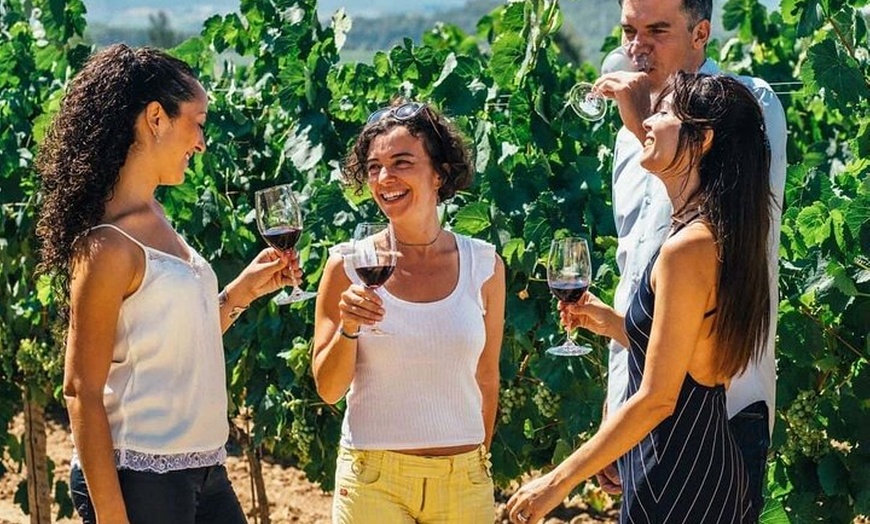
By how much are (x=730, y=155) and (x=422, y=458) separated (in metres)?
0.93

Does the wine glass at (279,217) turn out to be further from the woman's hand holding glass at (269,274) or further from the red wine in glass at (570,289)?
the red wine in glass at (570,289)

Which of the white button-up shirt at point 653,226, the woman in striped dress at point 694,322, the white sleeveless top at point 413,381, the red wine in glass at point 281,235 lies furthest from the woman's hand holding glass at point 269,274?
the woman in striped dress at point 694,322

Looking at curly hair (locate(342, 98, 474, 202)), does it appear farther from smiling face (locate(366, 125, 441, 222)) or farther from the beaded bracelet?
A: the beaded bracelet

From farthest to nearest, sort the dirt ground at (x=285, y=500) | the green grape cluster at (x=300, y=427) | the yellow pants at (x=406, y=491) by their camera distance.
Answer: the dirt ground at (x=285, y=500) < the green grape cluster at (x=300, y=427) < the yellow pants at (x=406, y=491)

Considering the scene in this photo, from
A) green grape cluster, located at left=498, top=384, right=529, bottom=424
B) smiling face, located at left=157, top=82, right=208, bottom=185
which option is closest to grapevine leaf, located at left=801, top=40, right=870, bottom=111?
green grape cluster, located at left=498, top=384, right=529, bottom=424

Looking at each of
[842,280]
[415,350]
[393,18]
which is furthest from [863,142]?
[393,18]

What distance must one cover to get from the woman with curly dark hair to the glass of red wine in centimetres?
32

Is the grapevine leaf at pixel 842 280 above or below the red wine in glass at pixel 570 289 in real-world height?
above

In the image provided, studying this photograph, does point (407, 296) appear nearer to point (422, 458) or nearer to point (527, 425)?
point (422, 458)

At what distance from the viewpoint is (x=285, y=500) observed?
Result: 6621 millimetres

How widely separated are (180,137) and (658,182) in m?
1.04

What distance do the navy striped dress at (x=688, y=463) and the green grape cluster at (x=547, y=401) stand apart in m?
1.50

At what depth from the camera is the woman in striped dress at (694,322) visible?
2.92 metres

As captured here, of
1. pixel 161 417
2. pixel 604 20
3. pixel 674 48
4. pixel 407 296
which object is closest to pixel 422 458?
pixel 407 296
